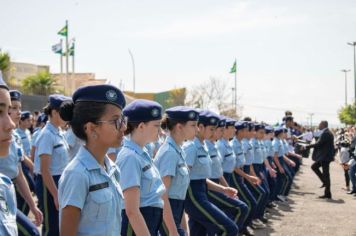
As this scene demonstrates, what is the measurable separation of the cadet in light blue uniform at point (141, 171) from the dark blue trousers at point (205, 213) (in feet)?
5.11

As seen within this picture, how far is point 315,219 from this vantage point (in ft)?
32.7

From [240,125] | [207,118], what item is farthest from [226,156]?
[240,125]

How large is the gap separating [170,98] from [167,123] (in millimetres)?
44215

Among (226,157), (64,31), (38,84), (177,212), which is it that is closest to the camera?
(177,212)

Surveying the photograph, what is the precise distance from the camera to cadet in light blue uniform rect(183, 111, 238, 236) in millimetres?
5363

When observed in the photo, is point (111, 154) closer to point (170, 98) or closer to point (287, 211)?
point (287, 211)

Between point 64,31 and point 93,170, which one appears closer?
point 93,170

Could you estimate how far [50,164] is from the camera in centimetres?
552

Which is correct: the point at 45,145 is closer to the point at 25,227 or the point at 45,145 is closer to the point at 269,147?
the point at 25,227

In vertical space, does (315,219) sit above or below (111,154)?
below

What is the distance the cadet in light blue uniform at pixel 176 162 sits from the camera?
14.8 feet

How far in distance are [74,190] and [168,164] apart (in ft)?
6.28

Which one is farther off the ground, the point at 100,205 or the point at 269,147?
A: the point at 100,205

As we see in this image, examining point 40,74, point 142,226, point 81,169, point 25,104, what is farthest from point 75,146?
point 40,74
